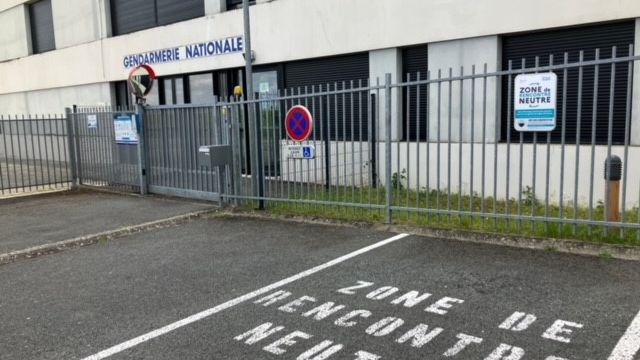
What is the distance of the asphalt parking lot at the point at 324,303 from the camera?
388 cm

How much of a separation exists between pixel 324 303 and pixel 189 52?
11.9 m

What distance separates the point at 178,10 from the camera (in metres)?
15.5

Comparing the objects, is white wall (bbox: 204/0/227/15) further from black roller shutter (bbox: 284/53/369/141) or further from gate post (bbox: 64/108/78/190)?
gate post (bbox: 64/108/78/190)

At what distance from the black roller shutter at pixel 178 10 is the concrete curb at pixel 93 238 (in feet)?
25.3

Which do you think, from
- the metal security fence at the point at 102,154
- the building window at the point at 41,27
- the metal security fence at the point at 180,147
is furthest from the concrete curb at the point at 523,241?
the building window at the point at 41,27

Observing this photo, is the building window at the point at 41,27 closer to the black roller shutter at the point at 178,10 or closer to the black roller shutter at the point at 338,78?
the black roller shutter at the point at 178,10

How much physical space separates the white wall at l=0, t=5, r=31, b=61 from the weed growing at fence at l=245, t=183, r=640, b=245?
1829cm

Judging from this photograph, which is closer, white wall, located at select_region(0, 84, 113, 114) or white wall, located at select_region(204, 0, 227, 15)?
white wall, located at select_region(204, 0, 227, 15)

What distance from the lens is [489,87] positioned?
31.3 feet

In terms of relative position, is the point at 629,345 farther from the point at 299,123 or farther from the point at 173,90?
the point at 173,90

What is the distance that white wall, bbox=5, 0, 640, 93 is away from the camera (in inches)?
343

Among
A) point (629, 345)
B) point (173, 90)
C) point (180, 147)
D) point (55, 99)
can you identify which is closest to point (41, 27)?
point (55, 99)

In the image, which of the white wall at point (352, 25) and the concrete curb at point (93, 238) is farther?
the white wall at point (352, 25)

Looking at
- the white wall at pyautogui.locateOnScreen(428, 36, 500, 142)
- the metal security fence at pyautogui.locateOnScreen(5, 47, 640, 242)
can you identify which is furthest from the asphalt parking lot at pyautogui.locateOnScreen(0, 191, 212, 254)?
the white wall at pyautogui.locateOnScreen(428, 36, 500, 142)
